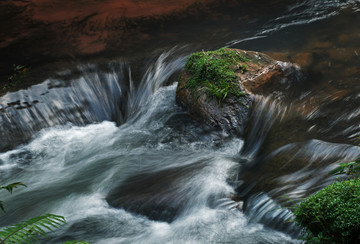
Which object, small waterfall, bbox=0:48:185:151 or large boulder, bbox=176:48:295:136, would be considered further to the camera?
small waterfall, bbox=0:48:185:151

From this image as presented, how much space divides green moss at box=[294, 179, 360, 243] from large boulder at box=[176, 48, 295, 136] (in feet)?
7.87

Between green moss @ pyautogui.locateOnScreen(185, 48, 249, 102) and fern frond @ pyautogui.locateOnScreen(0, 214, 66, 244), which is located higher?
green moss @ pyautogui.locateOnScreen(185, 48, 249, 102)

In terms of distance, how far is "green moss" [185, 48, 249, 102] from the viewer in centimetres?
543

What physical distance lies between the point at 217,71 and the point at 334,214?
3294 millimetres

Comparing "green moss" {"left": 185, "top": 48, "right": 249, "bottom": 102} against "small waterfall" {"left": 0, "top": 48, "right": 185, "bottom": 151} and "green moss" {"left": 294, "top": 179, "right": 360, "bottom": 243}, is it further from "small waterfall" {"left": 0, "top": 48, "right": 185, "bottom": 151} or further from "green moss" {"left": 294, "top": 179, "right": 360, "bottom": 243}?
"green moss" {"left": 294, "top": 179, "right": 360, "bottom": 243}

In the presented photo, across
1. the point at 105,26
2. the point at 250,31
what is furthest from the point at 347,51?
the point at 105,26

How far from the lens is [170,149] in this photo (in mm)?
5227

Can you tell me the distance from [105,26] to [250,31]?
334 centimetres

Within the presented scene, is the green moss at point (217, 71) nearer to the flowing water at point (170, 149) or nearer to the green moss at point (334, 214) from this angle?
the flowing water at point (170, 149)

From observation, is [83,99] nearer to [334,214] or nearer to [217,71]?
[217,71]

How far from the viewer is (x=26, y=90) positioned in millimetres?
6801

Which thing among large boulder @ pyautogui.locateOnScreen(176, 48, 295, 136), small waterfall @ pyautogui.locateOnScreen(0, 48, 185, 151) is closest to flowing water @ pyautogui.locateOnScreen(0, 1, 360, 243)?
small waterfall @ pyautogui.locateOnScreen(0, 48, 185, 151)

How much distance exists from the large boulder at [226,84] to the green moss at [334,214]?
2399 millimetres

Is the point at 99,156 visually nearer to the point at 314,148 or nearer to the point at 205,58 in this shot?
the point at 205,58
